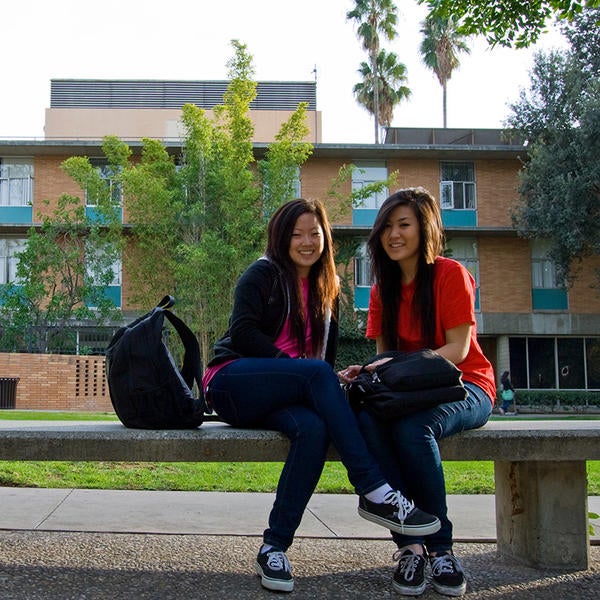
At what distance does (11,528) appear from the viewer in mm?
4621

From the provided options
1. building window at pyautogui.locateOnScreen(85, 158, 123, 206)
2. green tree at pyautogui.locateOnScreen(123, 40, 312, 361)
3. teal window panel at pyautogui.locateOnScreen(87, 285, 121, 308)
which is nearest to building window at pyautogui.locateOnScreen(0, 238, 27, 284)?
building window at pyautogui.locateOnScreen(85, 158, 123, 206)

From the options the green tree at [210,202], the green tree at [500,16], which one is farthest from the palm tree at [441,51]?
the green tree at [500,16]

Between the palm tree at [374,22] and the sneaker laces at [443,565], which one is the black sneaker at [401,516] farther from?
the palm tree at [374,22]

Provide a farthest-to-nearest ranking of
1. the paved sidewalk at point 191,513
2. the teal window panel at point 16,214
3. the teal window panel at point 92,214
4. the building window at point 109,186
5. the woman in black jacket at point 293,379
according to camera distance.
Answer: the teal window panel at point 16,214, the teal window panel at point 92,214, the building window at point 109,186, the paved sidewalk at point 191,513, the woman in black jacket at point 293,379

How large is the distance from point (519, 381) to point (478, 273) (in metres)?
4.49

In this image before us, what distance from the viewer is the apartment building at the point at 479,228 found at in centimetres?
2909

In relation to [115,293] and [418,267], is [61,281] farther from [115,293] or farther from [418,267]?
[418,267]

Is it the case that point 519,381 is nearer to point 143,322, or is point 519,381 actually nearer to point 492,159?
point 492,159

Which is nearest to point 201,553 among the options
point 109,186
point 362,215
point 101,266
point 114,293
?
point 109,186

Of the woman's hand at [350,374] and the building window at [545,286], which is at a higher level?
the building window at [545,286]

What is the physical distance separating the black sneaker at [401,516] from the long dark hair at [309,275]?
2.97 feet

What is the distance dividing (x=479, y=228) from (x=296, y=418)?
89.2 ft

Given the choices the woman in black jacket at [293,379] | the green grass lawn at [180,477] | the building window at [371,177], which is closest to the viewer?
the woman in black jacket at [293,379]

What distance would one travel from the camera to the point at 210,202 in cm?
2381
